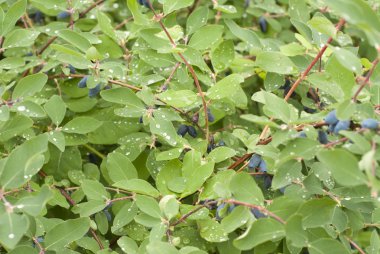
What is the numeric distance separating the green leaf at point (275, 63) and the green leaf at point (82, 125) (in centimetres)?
58

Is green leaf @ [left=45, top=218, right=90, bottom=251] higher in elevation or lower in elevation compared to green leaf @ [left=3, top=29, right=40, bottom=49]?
lower

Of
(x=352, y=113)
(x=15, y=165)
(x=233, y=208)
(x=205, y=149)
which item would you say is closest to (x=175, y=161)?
(x=205, y=149)

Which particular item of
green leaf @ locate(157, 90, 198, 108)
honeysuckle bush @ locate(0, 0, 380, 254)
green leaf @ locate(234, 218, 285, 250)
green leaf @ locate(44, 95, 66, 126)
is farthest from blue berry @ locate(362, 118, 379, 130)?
green leaf @ locate(44, 95, 66, 126)

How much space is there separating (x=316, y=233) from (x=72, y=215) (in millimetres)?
899

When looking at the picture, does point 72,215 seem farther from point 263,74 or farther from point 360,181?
point 360,181

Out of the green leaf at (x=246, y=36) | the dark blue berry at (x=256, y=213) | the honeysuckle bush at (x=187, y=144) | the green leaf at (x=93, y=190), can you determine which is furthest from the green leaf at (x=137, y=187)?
the green leaf at (x=246, y=36)

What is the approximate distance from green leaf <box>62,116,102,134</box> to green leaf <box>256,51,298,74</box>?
0.58m

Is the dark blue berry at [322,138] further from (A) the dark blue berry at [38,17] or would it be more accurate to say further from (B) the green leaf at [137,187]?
(A) the dark blue berry at [38,17]

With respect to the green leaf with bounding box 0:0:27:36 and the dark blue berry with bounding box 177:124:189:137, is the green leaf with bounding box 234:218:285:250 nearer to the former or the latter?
the dark blue berry with bounding box 177:124:189:137

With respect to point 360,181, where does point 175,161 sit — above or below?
below

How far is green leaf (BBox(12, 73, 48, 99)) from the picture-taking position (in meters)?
1.94

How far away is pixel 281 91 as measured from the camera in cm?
234

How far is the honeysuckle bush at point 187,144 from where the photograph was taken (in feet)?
4.76

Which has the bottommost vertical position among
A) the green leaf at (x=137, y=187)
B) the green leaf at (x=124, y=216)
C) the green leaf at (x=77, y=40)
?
the green leaf at (x=124, y=216)
